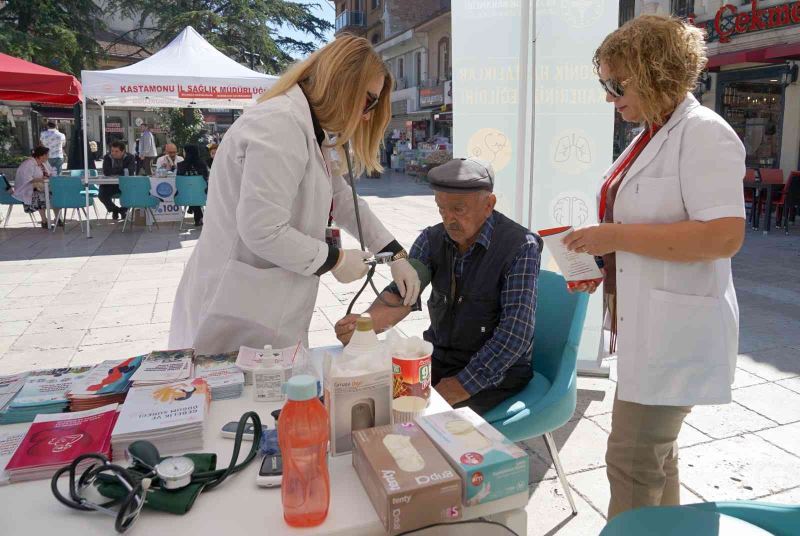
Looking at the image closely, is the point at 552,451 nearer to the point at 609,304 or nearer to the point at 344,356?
the point at 609,304

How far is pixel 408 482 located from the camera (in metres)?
1.07

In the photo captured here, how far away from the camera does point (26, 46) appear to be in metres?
17.5

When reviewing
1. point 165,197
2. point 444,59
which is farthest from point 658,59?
point 444,59

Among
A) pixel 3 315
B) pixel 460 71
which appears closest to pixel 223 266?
pixel 460 71

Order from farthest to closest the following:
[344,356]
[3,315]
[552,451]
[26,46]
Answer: [26,46] → [3,315] → [552,451] → [344,356]

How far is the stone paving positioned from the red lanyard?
129cm

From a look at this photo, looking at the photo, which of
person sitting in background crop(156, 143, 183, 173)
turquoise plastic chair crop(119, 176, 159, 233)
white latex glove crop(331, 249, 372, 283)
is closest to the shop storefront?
person sitting in background crop(156, 143, 183, 173)

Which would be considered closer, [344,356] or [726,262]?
[344,356]

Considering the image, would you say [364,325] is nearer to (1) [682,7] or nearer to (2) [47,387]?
(2) [47,387]

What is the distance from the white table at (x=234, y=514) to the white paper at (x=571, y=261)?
2.76 ft

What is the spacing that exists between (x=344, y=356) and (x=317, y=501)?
340 mm

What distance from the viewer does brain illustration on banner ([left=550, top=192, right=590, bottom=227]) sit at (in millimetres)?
3490

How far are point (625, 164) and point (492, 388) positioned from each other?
94 cm

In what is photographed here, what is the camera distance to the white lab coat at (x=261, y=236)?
1685 mm
